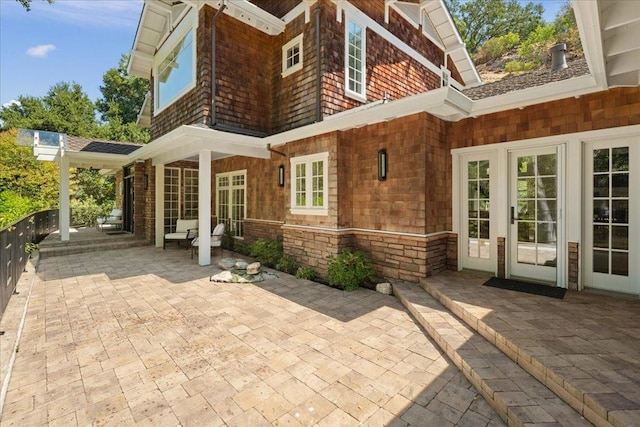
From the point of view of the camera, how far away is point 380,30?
8.16 m

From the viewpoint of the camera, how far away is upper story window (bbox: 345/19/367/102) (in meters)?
7.34

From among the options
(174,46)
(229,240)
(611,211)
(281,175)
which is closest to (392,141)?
(281,175)

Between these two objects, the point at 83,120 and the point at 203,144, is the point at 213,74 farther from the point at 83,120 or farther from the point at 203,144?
the point at 83,120

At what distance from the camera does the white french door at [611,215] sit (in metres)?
3.96

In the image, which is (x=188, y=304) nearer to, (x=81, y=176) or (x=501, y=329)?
(x=501, y=329)

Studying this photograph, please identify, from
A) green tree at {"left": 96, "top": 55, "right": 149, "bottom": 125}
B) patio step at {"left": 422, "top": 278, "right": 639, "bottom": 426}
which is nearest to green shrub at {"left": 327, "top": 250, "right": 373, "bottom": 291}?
patio step at {"left": 422, "top": 278, "right": 639, "bottom": 426}

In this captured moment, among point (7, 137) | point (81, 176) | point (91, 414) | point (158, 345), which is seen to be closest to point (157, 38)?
point (158, 345)

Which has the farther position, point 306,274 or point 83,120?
point 83,120

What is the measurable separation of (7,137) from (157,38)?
45.7 ft

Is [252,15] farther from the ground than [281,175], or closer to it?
farther from the ground

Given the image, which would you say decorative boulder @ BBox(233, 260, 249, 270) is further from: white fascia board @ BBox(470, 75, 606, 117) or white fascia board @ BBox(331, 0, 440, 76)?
white fascia board @ BBox(331, 0, 440, 76)

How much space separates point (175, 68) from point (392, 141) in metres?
7.27

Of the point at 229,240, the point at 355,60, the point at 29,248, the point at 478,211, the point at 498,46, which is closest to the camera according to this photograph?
the point at 478,211

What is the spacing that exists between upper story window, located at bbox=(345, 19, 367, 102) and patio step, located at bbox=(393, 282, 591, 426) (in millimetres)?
5816
